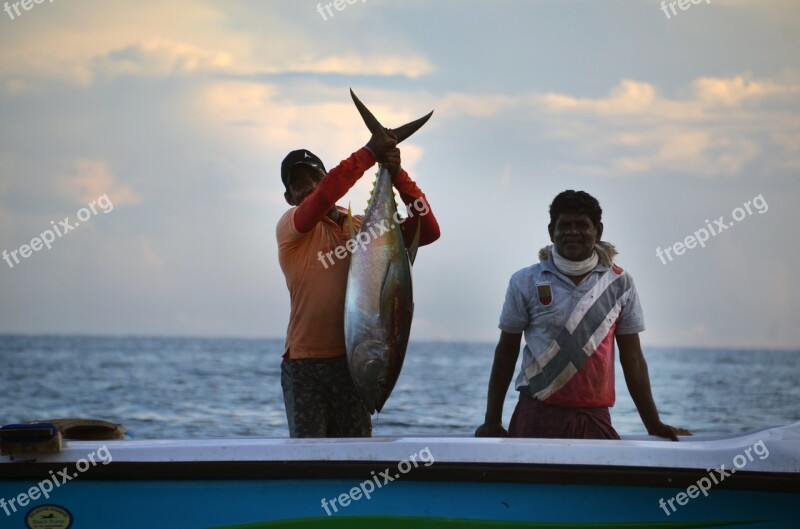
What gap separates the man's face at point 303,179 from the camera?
478 cm

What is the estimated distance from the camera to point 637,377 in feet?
15.3

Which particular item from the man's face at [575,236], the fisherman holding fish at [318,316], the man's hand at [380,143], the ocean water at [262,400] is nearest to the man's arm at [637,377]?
the man's face at [575,236]

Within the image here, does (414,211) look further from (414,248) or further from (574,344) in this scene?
(574,344)

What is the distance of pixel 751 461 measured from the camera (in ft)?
12.5

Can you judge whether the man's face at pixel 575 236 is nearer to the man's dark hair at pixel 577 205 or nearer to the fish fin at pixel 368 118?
the man's dark hair at pixel 577 205

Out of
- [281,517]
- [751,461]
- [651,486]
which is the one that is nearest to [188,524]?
[281,517]

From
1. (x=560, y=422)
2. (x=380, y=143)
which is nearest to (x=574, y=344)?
(x=560, y=422)

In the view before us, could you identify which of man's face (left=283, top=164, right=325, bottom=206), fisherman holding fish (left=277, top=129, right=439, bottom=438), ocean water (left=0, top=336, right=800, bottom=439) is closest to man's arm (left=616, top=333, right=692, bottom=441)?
fisherman holding fish (left=277, top=129, right=439, bottom=438)

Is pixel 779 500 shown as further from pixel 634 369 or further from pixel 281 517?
pixel 281 517

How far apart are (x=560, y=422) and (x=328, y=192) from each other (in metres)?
1.38

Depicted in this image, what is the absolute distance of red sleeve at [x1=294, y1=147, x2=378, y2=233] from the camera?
4.43 meters

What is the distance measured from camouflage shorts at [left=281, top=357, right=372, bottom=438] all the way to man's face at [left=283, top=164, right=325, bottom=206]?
761 millimetres

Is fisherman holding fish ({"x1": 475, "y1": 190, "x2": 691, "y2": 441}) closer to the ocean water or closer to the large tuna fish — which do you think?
the large tuna fish

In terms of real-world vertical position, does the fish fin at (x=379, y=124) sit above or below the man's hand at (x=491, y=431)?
above
